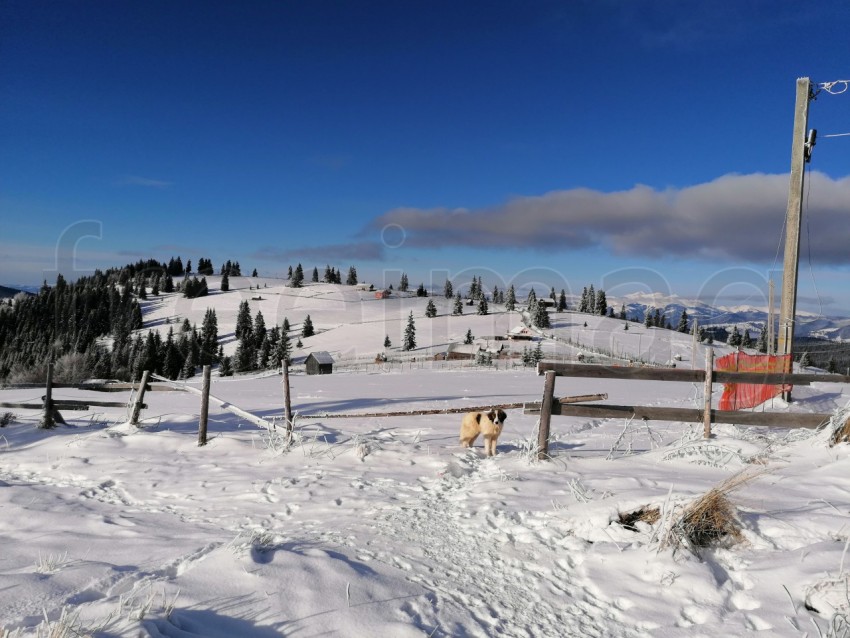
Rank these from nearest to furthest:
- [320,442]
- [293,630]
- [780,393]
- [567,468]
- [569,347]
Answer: [293,630] → [567,468] → [320,442] → [780,393] → [569,347]

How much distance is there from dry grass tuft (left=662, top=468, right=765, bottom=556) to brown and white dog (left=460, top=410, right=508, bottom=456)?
3.99 m

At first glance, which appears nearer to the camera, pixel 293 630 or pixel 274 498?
pixel 293 630

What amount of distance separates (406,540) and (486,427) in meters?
3.85

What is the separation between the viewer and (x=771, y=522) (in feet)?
13.9

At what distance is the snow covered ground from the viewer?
3.12m

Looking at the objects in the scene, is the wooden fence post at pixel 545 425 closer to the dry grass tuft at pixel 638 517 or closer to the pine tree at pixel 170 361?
the dry grass tuft at pixel 638 517

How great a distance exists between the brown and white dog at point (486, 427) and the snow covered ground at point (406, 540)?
34 centimetres

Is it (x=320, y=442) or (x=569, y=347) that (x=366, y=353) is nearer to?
(x=569, y=347)

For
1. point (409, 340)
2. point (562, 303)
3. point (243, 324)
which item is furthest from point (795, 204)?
point (562, 303)

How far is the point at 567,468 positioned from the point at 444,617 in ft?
12.9

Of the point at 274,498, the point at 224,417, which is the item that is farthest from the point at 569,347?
the point at 274,498

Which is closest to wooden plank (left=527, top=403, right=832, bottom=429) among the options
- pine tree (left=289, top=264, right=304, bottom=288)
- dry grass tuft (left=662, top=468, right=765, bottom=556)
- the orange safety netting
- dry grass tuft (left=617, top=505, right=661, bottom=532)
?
dry grass tuft (left=617, top=505, right=661, bottom=532)

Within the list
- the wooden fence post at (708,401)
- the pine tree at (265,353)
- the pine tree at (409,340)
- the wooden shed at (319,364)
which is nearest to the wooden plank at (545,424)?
the wooden fence post at (708,401)

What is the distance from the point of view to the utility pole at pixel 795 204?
1186cm
